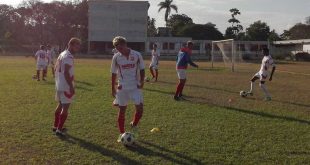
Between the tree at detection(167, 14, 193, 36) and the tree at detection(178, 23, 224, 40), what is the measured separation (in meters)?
3.16

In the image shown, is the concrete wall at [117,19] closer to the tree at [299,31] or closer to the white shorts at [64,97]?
the tree at [299,31]

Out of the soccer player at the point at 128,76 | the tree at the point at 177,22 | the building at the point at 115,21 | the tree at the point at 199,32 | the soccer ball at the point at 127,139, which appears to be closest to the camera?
the soccer ball at the point at 127,139

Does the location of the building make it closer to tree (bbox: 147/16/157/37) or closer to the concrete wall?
the concrete wall

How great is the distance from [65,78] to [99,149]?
5.73ft

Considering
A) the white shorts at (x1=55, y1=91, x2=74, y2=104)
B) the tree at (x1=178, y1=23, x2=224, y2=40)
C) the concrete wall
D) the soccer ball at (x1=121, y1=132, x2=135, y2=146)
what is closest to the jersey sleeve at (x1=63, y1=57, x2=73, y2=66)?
the white shorts at (x1=55, y1=91, x2=74, y2=104)

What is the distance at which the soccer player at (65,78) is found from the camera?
29.8ft

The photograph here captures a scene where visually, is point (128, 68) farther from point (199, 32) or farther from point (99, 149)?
point (199, 32)

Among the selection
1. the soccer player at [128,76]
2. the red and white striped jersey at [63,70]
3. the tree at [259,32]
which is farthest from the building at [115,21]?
the soccer player at [128,76]

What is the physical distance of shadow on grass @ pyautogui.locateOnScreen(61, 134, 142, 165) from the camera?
7.55 m

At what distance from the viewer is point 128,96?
8.89 metres

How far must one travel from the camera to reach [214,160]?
7574 mm

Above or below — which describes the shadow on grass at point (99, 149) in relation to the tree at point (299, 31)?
below

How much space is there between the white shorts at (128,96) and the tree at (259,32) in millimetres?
99769

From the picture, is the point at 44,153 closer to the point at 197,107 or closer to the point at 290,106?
the point at 197,107
